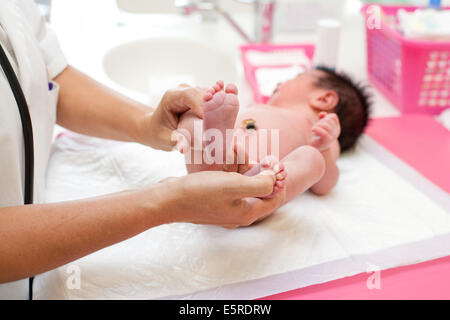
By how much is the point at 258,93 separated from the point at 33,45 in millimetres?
605

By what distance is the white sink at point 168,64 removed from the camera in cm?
140

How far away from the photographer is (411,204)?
35.0 inches

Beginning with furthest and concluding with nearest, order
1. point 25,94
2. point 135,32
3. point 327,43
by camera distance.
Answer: point 135,32
point 327,43
point 25,94

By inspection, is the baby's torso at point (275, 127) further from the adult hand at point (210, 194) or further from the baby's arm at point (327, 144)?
the adult hand at point (210, 194)

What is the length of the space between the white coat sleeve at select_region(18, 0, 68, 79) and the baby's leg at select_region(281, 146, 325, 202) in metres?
0.50

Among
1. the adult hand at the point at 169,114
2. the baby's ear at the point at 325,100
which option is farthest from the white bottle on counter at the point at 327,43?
the adult hand at the point at 169,114

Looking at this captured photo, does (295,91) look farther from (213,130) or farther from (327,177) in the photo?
(213,130)

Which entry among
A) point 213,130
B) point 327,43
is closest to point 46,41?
point 213,130

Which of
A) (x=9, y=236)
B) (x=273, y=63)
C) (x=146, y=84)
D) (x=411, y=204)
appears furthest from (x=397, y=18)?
(x=9, y=236)

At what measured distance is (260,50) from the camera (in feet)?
4.27

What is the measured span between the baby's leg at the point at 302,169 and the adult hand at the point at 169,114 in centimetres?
20

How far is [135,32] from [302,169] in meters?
0.90
